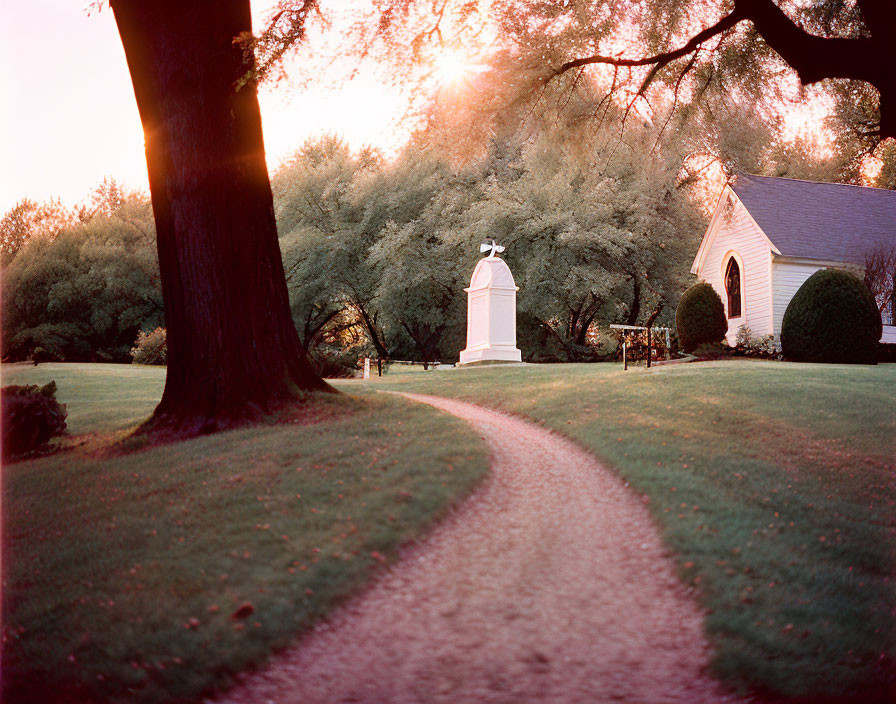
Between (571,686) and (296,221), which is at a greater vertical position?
(296,221)

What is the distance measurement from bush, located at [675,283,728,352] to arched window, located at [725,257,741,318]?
209cm

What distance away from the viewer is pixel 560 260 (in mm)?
29484

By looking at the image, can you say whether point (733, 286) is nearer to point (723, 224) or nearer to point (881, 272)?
point (723, 224)

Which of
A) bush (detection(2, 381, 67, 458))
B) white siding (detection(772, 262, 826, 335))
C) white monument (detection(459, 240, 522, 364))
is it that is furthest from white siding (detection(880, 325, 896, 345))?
bush (detection(2, 381, 67, 458))

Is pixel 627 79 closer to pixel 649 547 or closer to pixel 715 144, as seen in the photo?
pixel 649 547

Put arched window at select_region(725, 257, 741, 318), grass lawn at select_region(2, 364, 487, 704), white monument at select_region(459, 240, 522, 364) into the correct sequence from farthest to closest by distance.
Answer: arched window at select_region(725, 257, 741, 318) → white monument at select_region(459, 240, 522, 364) → grass lawn at select_region(2, 364, 487, 704)

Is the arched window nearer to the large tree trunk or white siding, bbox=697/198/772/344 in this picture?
white siding, bbox=697/198/772/344

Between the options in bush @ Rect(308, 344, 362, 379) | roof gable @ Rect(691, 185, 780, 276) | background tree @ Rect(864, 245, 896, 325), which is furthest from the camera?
roof gable @ Rect(691, 185, 780, 276)

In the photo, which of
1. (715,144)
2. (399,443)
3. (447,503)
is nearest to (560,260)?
(715,144)

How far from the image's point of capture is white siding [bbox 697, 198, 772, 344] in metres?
24.5

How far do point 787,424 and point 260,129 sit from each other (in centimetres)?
923

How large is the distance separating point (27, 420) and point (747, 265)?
22858 mm

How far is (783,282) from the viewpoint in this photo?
2412cm

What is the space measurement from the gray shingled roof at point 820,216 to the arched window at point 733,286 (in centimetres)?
217
